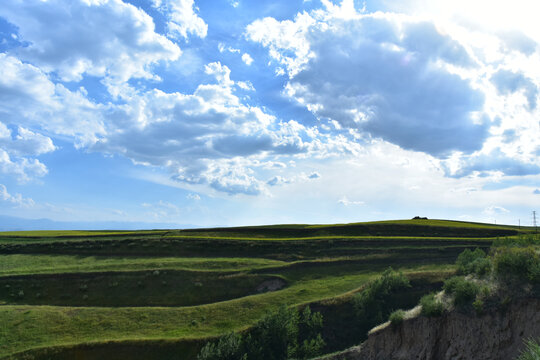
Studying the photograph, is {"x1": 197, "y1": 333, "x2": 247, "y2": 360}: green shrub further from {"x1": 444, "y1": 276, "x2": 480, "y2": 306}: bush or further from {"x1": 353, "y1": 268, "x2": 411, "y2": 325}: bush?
{"x1": 444, "y1": 276, "x2": 480, "y2": 306}: bush

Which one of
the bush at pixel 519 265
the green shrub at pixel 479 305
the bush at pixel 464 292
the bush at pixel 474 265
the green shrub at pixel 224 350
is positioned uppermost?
the bush at pixel 519 265

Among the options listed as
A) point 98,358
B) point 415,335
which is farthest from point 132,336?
point 415,335

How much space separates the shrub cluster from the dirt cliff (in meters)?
3.81

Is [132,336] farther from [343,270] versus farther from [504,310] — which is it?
[504,310]

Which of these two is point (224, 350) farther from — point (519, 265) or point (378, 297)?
point (519, 265)

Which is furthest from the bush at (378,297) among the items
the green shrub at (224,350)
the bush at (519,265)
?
the green shrub at (224,350)

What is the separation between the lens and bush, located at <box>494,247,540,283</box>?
1191 inches

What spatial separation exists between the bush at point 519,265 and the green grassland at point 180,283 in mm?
11307

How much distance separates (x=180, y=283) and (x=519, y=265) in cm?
4124

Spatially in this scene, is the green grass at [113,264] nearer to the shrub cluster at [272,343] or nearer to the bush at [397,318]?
the shrub cluster at [272,343]

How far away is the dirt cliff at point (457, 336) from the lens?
94.2 ft

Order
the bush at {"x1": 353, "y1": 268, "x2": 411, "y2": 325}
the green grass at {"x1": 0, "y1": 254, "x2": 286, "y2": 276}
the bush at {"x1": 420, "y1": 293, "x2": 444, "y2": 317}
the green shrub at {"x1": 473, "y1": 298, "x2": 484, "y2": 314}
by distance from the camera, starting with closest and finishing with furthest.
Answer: the green shrub at {"x1": 473, "y1": 298, "x2": 484, "y2": 314} < the bush at {"x1": 420, "y1": 293, "x2": 444, "y2": 317} < the bush at {"x1": 353, "y1": 268, "x2": 411, "y2": 325} < the green grass at {"x1": 0, "y1": 254, "x2": 286, "y2": 276}

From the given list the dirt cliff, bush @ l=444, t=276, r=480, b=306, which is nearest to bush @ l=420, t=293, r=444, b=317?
the dirt cliff

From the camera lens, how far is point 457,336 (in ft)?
100
